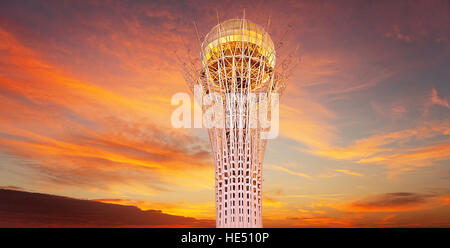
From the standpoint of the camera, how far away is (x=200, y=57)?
39.2 meters

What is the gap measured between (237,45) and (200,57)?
5217mm

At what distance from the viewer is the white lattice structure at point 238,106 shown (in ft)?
112

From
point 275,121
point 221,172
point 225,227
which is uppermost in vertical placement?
point 275,121

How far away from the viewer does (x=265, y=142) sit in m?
35.9

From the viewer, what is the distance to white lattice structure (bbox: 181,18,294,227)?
34.0 m

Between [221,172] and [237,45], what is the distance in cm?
1478

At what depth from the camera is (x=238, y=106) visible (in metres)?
36.7

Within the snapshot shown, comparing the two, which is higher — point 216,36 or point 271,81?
point 216,36
